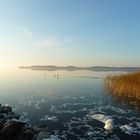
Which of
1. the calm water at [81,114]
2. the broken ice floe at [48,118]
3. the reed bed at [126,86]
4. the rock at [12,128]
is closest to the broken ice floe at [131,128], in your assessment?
the calm water at [81,114]

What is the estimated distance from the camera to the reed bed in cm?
2744

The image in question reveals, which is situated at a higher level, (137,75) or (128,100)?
(137,75)

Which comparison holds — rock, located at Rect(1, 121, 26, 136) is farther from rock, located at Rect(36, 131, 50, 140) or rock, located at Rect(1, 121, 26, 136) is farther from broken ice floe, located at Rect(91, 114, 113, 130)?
broken ice floe, located at Rect(91, 114, 113, 130)

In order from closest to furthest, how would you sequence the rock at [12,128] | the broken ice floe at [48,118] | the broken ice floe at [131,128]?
1. the rock at [12,128]
2. the broken ice floe at [131,128]
3. the broken ice floe at [48,118]

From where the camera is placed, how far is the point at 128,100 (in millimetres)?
25672

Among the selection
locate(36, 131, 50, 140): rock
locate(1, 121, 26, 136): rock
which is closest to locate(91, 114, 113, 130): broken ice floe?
locate(36, 131, 50, 140): rock

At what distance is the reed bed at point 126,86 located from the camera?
90.0 ft

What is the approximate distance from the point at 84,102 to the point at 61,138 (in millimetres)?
10653

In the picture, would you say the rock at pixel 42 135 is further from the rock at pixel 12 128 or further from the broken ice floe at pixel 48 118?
the broken ice floe at pixel 48 118

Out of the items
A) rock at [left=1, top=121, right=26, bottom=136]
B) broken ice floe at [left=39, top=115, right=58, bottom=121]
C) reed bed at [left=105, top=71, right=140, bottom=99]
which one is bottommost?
broken ice floe at [left=39, top=115, right=58, bottom=121]

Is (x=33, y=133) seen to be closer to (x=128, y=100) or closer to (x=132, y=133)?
(x=132, y=133)

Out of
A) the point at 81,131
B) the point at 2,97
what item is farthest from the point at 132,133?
the point at 2,97

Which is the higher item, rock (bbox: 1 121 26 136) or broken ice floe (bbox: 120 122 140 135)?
rock (bbox: 1 121 26 136)

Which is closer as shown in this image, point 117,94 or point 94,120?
point 94,120
